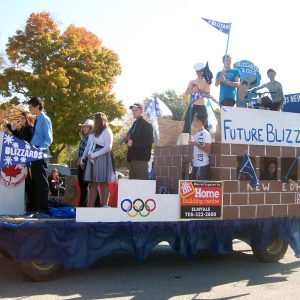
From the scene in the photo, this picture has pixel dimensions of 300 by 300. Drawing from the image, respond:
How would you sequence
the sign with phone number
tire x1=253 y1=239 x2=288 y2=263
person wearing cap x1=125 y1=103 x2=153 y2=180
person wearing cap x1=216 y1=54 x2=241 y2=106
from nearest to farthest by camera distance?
1. the sign with phone number
2. person wearing cap x1=125 y1=103 x2=153 y2=180
3. tire x1=253 y1=239 x2=288 y2=263
4. person wearing cap x1=216 y1=54 x2=241 y2=106

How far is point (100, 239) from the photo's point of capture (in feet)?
21.7

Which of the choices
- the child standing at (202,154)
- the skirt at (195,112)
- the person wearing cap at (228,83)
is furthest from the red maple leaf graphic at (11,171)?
the person wearing cap at (228,83)

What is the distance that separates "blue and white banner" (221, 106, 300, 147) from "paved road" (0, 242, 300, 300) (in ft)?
6.88

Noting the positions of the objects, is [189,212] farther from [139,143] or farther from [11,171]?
[11,171]

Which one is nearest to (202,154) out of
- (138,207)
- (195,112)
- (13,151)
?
(138,207)

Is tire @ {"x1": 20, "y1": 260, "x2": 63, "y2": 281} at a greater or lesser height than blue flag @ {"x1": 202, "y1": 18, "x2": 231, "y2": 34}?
lesser

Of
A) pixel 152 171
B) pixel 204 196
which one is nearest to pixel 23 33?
pixel 152 171

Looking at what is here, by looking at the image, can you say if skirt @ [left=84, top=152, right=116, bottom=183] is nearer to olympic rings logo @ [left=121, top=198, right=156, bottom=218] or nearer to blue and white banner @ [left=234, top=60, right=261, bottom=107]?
olympic rings logo @ [left=121, top=198, right=156, bottom=218]

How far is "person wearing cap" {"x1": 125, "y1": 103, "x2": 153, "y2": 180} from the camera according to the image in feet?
24.4

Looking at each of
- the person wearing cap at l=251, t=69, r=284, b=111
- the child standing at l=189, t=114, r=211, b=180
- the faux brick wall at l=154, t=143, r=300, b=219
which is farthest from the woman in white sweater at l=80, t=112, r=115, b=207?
the person wearing cap at l=251, t=69, r=284, b=111

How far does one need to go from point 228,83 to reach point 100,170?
10.5 ft

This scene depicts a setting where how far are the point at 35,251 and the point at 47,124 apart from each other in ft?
6.08

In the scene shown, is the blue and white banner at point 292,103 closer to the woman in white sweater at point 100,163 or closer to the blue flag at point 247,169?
the blue flag at point 247,169

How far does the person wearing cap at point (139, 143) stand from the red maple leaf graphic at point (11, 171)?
5.66 ft
